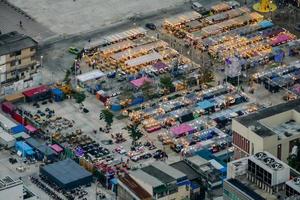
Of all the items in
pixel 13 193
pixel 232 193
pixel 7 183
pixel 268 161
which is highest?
pixel 268 161

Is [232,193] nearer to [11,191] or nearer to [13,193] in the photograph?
[13,193]

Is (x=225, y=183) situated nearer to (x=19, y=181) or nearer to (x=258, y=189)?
(x=258, y=189)

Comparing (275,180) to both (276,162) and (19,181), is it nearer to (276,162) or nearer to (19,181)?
(276,162)

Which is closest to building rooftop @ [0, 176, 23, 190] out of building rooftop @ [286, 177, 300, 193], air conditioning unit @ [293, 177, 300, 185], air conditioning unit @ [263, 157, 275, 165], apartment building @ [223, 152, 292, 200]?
apartment building @ [223, 152, 292, 200]

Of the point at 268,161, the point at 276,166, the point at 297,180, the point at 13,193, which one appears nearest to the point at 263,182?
the point at 276,166

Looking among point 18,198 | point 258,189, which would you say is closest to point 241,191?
point 258,189

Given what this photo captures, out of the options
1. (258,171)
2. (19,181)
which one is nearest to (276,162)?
(258,171)

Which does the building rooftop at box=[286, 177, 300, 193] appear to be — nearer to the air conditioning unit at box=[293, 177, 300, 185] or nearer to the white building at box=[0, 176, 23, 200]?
the air conditioning unit at box=[293, 177, 300, 185]

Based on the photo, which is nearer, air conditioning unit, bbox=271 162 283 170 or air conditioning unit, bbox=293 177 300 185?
air conditioning unit, bbox=293 177 300 185

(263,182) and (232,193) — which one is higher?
(263,182)
